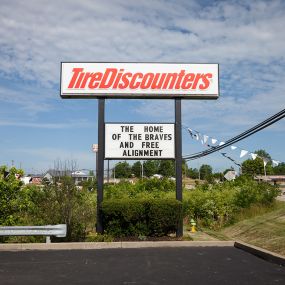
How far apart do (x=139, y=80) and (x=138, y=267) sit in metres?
6.97

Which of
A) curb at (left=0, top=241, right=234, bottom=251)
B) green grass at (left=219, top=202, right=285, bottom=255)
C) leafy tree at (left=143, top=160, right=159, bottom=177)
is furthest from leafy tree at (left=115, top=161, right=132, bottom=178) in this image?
curb at (left=0, top=241, right=234, bottom=251)

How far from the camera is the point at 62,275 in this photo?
7.88m

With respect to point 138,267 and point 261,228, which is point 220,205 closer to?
point 261,228

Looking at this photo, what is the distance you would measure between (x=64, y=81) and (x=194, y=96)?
434 centimetres

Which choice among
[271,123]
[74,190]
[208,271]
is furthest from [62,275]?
[271,123]

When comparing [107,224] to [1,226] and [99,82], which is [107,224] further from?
[99,82]

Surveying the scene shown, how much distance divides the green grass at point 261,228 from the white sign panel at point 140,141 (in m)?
3.41

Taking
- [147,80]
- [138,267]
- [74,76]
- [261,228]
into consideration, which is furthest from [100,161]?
[261,228]

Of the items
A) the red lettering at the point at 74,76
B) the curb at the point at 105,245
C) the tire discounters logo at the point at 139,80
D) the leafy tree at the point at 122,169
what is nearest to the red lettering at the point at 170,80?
the tire discounters logo at the point at 139,80

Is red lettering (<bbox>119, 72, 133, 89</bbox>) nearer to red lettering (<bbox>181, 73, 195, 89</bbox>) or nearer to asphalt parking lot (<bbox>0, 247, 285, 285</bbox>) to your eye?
red lettering (<bbox>181, 73, 195, 89</bbox>)

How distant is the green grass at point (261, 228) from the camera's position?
1087cm

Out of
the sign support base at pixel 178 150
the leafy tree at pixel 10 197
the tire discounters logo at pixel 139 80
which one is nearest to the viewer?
the leafy tree at pixel 10 197

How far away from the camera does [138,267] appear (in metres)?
8.62

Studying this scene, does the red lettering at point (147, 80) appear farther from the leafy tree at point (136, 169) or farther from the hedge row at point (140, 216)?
the leafy tree at point (136, 169)
